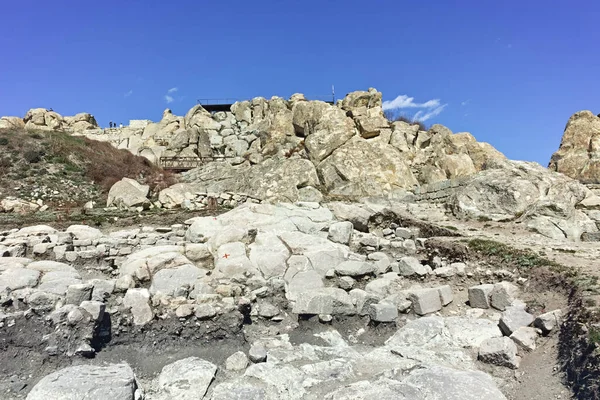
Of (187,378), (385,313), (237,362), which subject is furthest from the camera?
(385,313)

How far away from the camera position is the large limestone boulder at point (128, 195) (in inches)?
726

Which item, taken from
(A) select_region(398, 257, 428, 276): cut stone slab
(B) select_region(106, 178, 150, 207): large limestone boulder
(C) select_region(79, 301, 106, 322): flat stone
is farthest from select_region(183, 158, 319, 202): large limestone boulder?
(C) select_region(79, 301, 106, 322): flat stone

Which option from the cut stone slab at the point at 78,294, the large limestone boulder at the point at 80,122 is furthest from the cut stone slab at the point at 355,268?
the large limestone boulder at the point at 80,122

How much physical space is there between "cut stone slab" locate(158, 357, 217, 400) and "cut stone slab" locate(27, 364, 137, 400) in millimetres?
512

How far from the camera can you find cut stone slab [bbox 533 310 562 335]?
6574 mm

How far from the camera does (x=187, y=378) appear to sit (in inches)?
231

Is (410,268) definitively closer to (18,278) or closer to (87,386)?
(87,386)

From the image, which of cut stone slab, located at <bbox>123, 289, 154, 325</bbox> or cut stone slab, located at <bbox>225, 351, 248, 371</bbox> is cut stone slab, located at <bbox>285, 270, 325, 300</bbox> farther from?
cut stone slab, located at <bbox>123, 289, 154, 325</bbox>

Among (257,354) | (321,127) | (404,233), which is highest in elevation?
(321,127)

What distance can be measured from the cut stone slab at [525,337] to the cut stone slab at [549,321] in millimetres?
146

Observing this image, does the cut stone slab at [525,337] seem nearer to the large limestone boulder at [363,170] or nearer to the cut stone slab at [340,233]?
the cut stone slab at [340,233]

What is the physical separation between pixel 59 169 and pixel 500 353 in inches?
1092

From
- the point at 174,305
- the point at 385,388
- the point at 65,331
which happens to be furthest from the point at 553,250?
the point at 65,331

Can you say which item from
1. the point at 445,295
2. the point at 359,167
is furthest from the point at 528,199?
the point at 359,167
